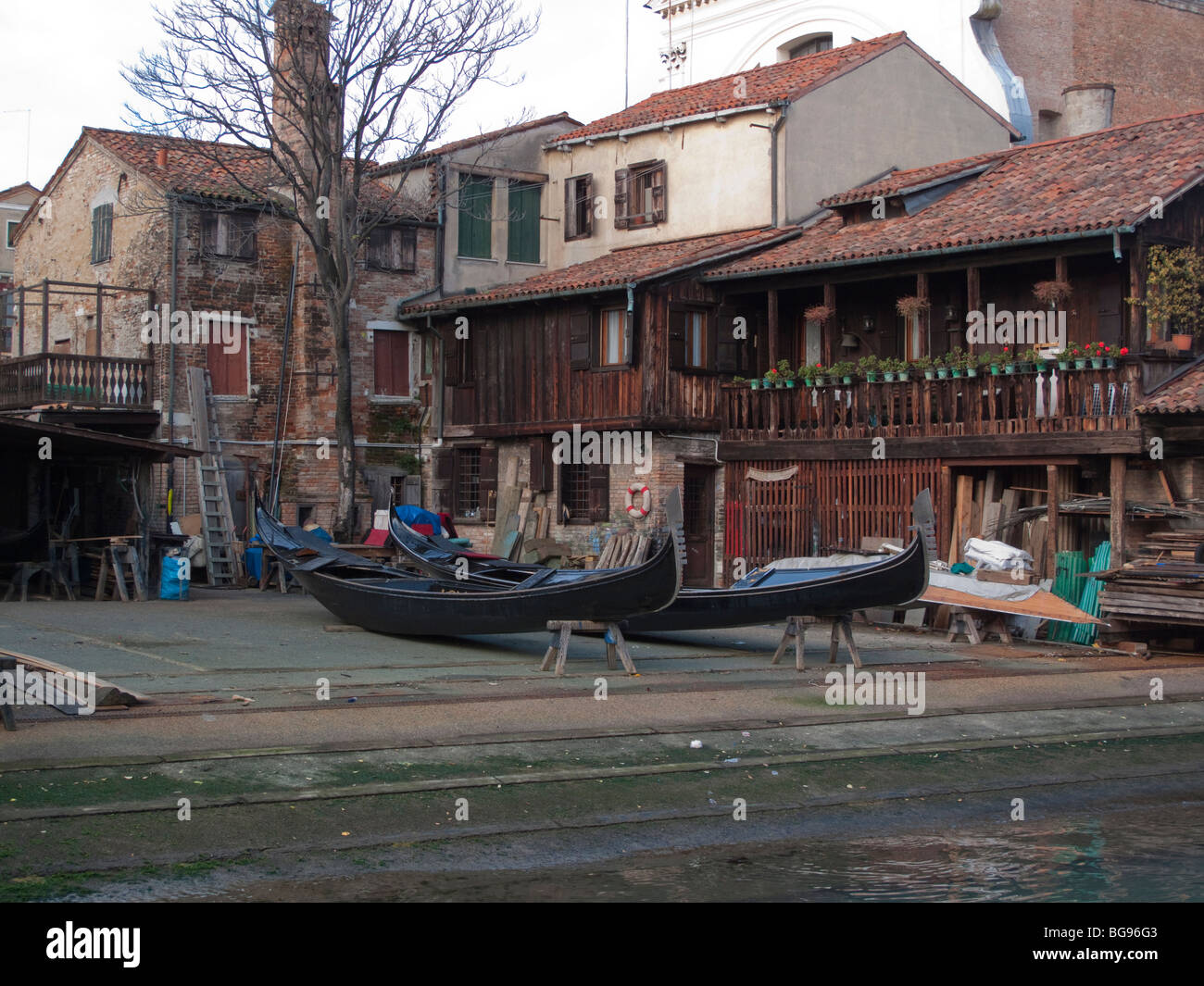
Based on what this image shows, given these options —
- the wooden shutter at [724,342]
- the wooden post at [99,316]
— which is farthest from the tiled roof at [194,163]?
the wooden shutter at [724,342]

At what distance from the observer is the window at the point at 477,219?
1198 inches

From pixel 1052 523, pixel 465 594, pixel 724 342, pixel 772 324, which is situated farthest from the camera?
pixel 724 342

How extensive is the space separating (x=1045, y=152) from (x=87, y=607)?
17405 millimetres

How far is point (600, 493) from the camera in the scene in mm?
26328

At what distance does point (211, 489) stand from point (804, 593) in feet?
50.4

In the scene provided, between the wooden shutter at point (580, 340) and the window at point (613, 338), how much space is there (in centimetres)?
26

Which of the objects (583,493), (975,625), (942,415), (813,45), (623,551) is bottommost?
(975,625)

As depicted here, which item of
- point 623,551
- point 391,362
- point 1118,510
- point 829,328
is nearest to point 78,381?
point 391,362

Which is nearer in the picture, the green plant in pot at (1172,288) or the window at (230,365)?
the green plant in pot at (1172,288)

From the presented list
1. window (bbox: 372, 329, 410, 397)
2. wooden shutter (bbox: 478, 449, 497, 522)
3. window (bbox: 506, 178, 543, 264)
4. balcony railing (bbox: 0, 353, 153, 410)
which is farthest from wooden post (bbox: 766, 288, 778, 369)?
balcony railing (bbox: 0, 353, 153, 410)

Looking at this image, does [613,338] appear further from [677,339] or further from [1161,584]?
[1161,584]

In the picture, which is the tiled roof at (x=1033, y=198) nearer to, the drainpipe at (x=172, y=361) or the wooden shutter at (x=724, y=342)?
the wooden shutter at (x=724, y=342)

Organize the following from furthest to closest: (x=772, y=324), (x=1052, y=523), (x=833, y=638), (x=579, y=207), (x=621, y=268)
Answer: (x=579, y=207)
(x=621, y=268)
(x=772, y=324)
(x=1052, y=523)
(x=833, y=638)
